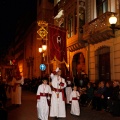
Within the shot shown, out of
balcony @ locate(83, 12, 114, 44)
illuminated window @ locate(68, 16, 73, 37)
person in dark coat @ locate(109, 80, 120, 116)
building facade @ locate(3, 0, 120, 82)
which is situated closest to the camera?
person in dark coat @ locate(109, 80, 120, 116)

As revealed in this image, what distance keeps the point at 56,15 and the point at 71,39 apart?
6.73 m

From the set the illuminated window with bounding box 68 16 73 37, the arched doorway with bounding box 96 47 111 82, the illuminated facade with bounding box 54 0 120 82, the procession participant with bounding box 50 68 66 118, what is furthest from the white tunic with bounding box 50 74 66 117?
the illuminated window with bounding box 68 16 73 37

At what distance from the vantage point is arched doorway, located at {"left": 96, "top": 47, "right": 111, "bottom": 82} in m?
18.6

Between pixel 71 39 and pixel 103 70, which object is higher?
pixel 71 39

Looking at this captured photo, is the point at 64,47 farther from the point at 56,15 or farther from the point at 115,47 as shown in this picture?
the point at 56,15

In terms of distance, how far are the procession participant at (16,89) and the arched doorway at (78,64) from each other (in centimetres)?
672

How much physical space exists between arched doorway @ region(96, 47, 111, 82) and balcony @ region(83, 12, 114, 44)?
0.82 metres

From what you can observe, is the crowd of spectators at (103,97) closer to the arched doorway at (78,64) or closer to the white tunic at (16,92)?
the white tunic at (16,92)

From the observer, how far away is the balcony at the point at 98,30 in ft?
56.0

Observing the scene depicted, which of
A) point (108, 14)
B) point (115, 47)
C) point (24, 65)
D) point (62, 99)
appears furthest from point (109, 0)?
point (24, 65)

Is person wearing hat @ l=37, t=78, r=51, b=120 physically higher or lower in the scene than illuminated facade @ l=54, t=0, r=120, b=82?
lower

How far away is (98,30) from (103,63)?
2.55 m

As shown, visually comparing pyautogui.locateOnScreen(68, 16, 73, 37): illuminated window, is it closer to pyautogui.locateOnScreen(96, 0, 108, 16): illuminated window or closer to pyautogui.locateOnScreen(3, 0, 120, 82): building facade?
pyautogui.locateOnScreen(3, 0, 120, 82): building facade

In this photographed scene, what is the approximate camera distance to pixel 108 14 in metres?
16.9
